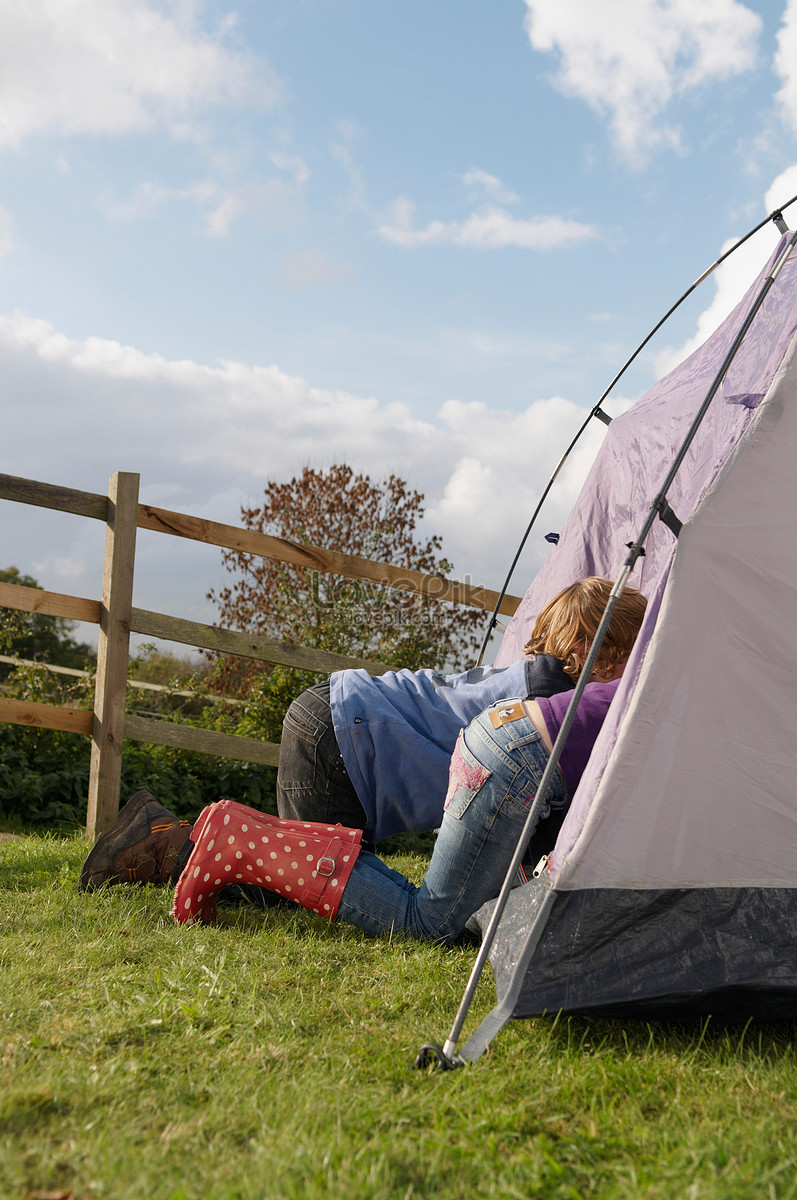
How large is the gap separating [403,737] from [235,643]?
164cm

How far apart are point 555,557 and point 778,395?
6.63ft

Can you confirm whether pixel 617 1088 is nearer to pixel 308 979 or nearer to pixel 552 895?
pixel 552 895

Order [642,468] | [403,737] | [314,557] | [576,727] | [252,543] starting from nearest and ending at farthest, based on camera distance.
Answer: [576,727] → [403,737] → [642,468] → [252,543] → [314,557]

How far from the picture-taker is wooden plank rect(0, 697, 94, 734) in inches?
142

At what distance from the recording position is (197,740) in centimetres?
386

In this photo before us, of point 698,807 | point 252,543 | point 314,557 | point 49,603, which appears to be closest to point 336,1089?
point 698,807

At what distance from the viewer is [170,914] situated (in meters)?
2.41

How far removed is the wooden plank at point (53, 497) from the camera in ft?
11.7

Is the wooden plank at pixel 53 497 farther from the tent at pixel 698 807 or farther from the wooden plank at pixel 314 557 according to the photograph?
the tent at pixel 698 807

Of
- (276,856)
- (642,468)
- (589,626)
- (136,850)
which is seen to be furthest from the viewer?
(642,468)

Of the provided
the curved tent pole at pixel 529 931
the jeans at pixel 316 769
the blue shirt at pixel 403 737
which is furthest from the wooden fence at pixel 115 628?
the curved tent pole at pixel 529 931

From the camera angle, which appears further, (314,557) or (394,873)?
(314,557)

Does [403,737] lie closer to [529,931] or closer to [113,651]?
[529,931]

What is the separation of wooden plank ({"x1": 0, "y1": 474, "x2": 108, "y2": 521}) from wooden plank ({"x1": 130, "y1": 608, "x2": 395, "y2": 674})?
47 cm
